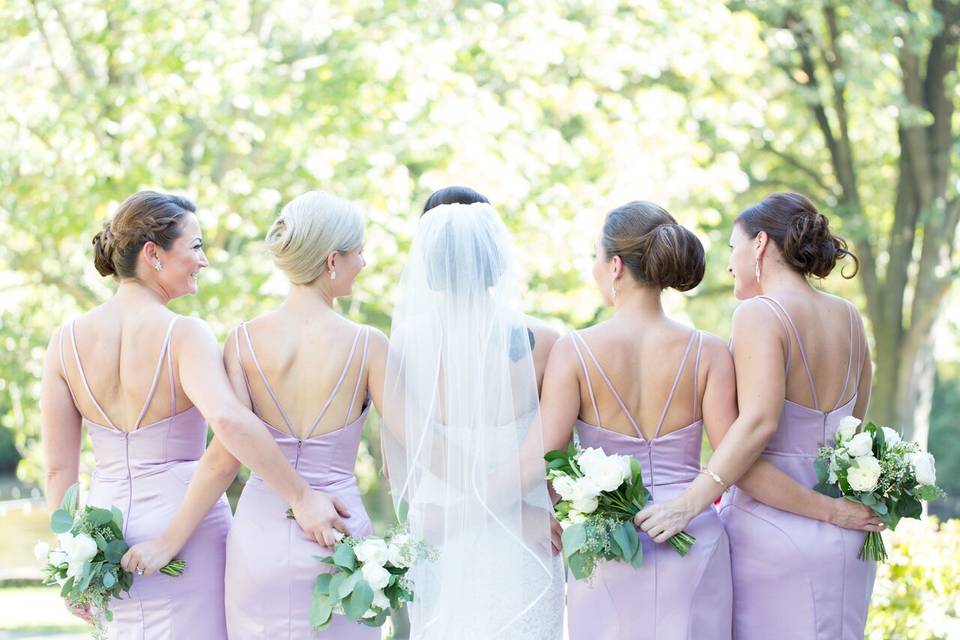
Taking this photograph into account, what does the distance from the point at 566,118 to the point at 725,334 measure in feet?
24.1

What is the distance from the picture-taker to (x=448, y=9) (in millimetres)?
9773

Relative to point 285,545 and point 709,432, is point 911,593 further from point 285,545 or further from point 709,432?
point 285,545

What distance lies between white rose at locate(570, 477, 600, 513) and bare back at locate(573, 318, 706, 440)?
303mm

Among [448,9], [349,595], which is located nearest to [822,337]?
[349,595]

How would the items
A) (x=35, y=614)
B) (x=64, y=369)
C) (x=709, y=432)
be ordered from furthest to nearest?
(x=35, y=614) → (x=64, y=369) → (x=709, y=432)

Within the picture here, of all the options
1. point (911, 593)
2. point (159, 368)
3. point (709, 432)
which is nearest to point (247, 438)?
point (159, 368)

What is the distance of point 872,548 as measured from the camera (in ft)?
13.2

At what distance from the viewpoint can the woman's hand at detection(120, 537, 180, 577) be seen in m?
3.81

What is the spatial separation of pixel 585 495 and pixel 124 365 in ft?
5.51

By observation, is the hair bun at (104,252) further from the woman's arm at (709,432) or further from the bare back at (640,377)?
the woman's arm at (709,432)

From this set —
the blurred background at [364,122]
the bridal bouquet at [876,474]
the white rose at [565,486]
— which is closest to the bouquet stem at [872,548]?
the bridal bouquet at [876,474]

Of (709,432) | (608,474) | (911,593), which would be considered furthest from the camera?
(911,593)

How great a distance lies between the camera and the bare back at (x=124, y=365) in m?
3.92

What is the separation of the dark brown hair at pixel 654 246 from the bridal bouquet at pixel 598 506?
0.64 m
